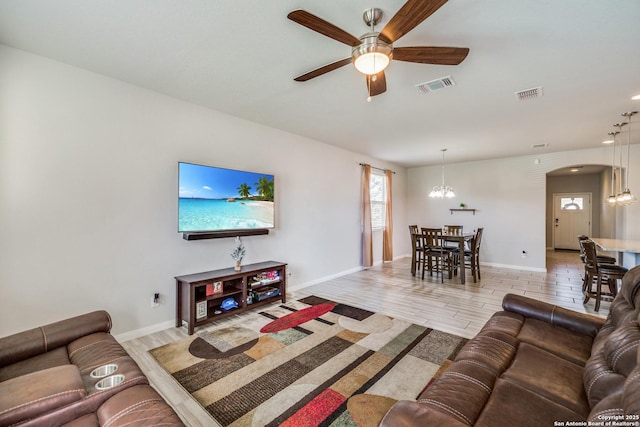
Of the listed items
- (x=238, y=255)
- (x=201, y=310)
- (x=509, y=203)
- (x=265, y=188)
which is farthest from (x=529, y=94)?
(x=201, y=310)

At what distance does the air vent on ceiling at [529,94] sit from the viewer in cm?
300

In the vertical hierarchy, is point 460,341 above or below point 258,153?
below

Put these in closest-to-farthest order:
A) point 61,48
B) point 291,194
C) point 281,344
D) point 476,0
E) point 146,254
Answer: point 476,0 → point 61,48 → point 281,344 → point 146,254 → point 291,194

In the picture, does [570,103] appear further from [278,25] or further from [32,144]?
[32,144]

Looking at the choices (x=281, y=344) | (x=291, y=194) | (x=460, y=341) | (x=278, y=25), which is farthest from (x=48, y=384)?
(x=291, y=194)

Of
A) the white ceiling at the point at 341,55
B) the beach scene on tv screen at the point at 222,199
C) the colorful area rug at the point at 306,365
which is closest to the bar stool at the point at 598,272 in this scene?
the white ceiling at the point at 341,55

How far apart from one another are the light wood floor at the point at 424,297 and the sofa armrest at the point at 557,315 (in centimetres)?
85

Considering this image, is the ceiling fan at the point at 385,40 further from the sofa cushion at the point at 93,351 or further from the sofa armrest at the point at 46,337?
the sofa armrest at the point at 46,337

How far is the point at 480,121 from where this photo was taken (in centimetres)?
403

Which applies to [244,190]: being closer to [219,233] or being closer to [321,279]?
[219,233]

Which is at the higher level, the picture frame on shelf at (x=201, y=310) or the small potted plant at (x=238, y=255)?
the small potted plant at (x=238, y=255)

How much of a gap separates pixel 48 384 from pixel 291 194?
3.63 m

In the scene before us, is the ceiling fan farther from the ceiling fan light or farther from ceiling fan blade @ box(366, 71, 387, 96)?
ceiling fan blade @ box(366, 71, 387, 96)

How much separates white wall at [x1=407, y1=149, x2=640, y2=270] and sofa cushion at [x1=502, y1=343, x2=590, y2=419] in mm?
5875
